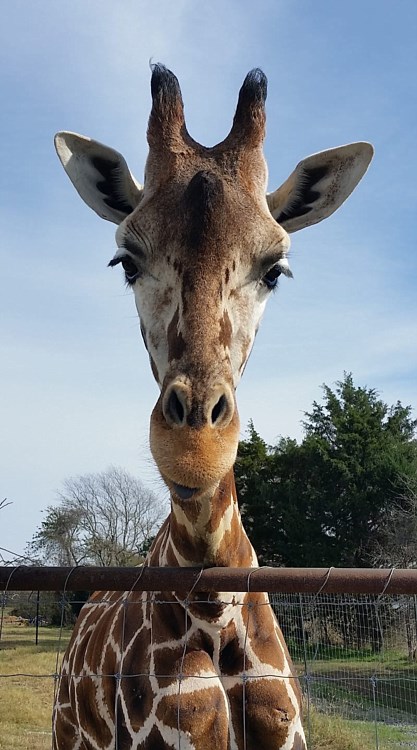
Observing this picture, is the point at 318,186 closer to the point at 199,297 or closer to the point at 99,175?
the point at 99,175

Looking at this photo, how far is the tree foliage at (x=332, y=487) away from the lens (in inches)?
1144

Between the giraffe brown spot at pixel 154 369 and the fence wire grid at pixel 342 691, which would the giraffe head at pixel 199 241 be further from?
the fence wire grid at pixel 342 691

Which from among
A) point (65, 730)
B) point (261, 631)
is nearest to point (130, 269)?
point (261, 631)

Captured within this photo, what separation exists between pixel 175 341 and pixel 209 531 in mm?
811

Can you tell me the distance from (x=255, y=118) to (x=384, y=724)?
983cm

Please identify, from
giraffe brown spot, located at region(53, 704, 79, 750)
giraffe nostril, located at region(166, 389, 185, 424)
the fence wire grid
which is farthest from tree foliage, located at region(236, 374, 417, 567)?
giraffe nostril, located at region(166, 389, 185, 424)

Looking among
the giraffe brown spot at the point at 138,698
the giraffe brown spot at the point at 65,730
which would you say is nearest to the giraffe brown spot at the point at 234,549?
the giraffe brown spot at the point at 138,698

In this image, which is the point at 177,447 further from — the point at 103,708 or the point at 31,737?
the point at 31,737

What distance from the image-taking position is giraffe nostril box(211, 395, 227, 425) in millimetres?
2545

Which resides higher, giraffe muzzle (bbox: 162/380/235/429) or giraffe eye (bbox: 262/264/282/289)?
giraffe eye (bbox: 262/264/282/289)

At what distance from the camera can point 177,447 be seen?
246cm

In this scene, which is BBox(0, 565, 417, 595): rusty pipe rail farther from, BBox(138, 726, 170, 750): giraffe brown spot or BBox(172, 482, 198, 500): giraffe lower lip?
BBox(138, 726, 170, 750): giraffe brown spot

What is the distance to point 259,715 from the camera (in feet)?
10.1

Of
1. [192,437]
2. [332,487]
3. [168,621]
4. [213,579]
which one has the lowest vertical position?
[168,621]
